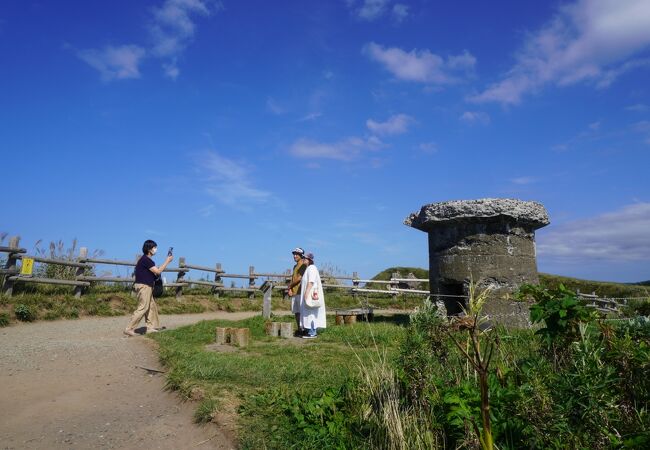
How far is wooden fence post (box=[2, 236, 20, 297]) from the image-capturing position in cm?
1084

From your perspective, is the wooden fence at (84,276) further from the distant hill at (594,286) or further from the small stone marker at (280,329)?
the distant hill at (594,286)

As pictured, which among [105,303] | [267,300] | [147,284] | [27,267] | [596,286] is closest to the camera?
[147,284]

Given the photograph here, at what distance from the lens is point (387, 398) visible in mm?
3600

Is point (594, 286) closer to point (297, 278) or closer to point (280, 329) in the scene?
point (297, 278)

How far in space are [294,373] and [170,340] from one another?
3319 mm

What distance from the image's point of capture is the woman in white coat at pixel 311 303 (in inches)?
344

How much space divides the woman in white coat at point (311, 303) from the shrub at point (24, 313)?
6.11 metres

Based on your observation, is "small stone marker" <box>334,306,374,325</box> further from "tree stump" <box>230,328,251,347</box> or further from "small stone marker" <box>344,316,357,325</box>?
"tree stump" <box>230,328,251,347</box>

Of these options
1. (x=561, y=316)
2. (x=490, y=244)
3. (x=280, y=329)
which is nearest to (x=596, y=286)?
(x=490, y=244)

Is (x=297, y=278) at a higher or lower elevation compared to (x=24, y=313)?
higher

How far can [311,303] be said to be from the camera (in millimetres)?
8711

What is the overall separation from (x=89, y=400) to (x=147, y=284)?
4055mm

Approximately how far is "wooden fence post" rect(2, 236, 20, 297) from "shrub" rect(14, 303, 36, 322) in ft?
2.86

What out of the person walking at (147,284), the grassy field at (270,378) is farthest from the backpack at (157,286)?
the grassy field at (270,378)
